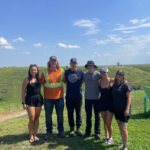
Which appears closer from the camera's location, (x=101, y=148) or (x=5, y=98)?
(x=101, y=148)

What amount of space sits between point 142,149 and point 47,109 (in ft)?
10.2

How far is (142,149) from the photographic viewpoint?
A: 4.10 m

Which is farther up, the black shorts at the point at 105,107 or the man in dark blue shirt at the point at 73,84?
the man in dark blue shirt at the point at 73,84

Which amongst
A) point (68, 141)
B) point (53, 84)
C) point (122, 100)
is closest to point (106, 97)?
point (122, 100)

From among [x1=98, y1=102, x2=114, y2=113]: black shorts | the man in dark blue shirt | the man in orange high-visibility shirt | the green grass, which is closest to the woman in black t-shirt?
[x1=98, y1=102, x2=114, y2=113]: black shorts

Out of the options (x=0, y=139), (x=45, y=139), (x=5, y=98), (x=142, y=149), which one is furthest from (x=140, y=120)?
(x=5, y=98)

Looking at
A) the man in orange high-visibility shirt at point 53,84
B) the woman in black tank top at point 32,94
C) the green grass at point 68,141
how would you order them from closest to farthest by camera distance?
the green grass at point 68,141 → the woman in black tank top at point 32,94 → the man in orange high-visibility shirt at point 53,84

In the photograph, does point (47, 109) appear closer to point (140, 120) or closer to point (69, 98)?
point (69, 98)

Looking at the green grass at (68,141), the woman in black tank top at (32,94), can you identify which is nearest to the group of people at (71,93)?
the woman in black tank top at (32,94)

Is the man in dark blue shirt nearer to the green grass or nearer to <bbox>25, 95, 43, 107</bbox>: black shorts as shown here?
<bbox>25, 95, 43, 107</bbox>: black shorts

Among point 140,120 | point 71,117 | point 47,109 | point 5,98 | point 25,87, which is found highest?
point 25,87

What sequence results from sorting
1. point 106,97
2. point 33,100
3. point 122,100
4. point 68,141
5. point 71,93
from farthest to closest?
point 71,93 → point 68,141 → point 33,100 → point 106,97 → point 122,100

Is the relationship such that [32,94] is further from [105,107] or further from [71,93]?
[105,107]

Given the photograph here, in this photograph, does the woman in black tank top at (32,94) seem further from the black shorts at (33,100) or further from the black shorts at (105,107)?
the black shorts at (105,107)
